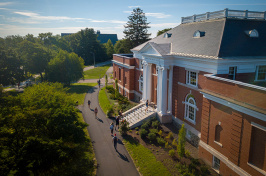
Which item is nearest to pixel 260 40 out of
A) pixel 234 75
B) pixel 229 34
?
pixel 229 34

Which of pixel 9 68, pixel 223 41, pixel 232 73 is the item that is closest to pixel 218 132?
pixel 232 73

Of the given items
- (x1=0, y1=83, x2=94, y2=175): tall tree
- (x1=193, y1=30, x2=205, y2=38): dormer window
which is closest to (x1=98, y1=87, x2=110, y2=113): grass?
(x1=0, y1=83, x2=94, y2=175): tall tree

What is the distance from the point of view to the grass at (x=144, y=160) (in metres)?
18.5

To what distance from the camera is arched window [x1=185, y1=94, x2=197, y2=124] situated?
22916 millimetres

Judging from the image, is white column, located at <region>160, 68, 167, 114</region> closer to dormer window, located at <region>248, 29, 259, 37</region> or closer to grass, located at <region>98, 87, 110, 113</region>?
dormer window, located at <region>248, 29, 259, 37</region>

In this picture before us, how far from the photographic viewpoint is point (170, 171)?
18422 millimetres

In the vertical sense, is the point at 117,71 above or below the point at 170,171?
above

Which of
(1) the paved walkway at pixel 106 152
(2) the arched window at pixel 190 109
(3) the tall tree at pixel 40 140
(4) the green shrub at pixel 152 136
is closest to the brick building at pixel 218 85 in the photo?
(2) the arched window at pixel 190 109

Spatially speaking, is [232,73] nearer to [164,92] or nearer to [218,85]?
[218,85]

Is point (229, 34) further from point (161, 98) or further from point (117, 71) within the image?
point (117, 71)

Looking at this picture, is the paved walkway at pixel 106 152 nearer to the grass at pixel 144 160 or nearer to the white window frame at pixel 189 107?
the grass at pixel 144 160

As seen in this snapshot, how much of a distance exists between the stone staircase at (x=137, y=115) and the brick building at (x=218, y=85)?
1.89 meters

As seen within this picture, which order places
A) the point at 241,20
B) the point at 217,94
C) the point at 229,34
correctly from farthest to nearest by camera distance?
the point at 241,20 → the point at 229,34 → the point at 217,94

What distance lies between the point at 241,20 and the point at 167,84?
1164 centimetres
